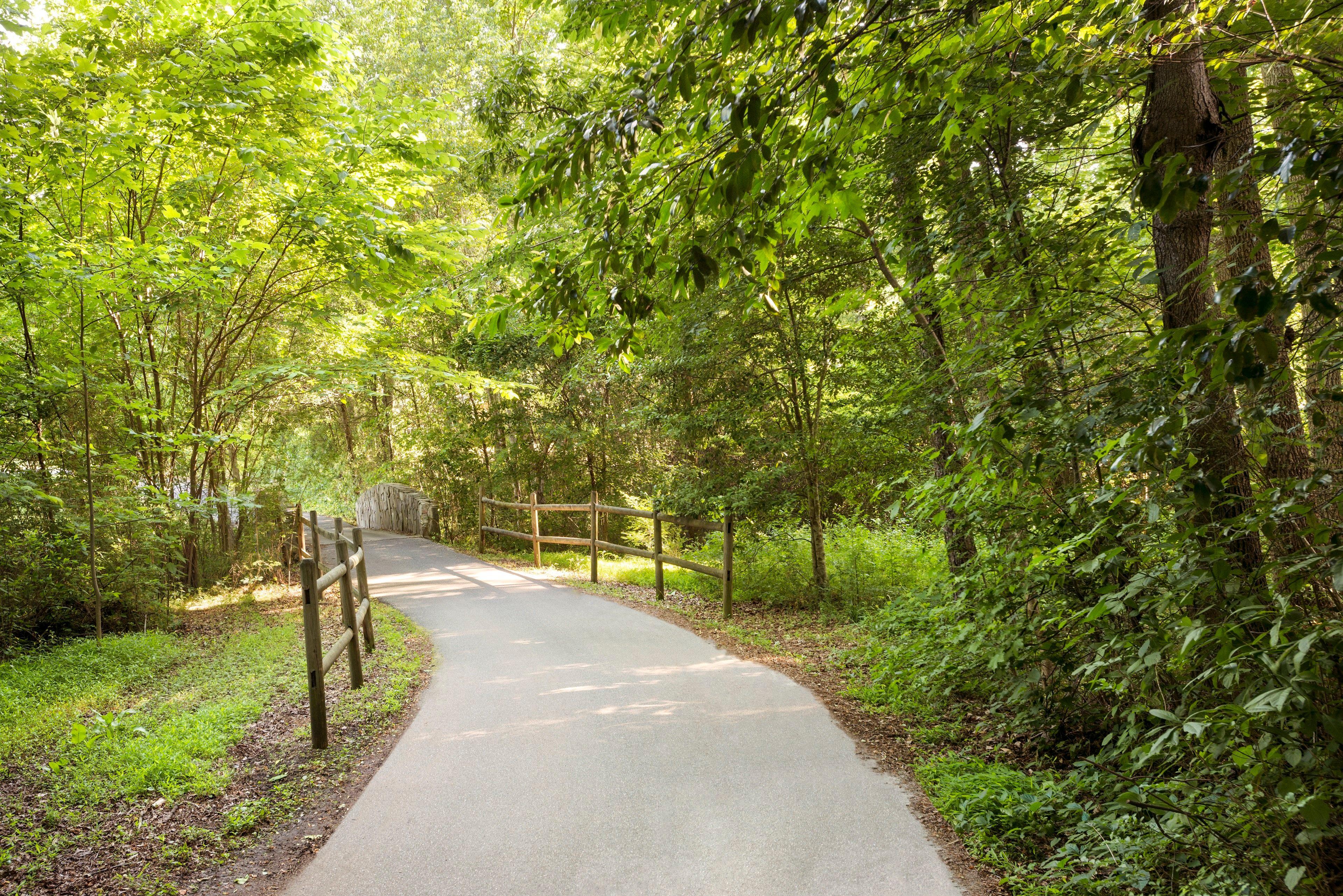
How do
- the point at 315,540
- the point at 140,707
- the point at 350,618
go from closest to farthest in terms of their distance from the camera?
the point at 140,707 < the point at 350,618 < the point at 315,540

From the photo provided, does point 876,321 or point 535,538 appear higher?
point 876,321

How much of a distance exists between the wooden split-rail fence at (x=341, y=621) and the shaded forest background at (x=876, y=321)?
8.44 feet

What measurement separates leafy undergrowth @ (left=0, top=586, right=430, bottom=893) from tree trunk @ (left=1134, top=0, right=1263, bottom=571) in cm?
496

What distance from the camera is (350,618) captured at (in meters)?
6.27

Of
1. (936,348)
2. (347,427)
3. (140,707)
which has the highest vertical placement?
(347,427)

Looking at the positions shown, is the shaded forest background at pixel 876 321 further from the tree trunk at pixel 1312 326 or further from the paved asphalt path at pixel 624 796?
the paved asphalt path at pixel 624 796

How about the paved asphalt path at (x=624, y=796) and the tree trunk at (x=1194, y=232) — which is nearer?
the tree trunk at (x=1194, y=232)

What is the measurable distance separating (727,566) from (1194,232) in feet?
20.9

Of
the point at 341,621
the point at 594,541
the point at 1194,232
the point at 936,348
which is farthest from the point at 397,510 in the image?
the point at 1194,232

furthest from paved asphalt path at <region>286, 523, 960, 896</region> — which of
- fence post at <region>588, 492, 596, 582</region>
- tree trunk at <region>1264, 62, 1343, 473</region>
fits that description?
fence post at <region>588, 492, 596, 582</region>

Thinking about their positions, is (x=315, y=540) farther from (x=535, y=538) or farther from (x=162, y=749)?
(x=162, y=749)

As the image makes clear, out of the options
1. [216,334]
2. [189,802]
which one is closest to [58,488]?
[216,334]

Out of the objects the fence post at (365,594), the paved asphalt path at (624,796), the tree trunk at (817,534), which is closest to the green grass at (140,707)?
the fence post at (365,594)

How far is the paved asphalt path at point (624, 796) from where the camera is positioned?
3406 millimetres
